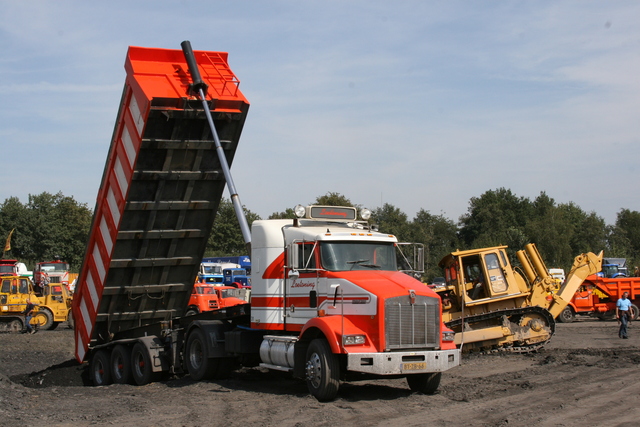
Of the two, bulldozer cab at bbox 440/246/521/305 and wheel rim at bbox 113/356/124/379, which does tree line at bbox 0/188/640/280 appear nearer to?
bulldozer cab at bbox 440/246/521/305

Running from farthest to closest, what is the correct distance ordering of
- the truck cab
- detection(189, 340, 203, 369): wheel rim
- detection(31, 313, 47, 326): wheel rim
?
detection(31, 313, 47, 326): wheel rim
detection(189, 340, 203, 369): wheel rim
the truck cab

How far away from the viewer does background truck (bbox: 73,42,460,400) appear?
34.6 ft

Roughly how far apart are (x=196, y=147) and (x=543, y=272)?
11408mm

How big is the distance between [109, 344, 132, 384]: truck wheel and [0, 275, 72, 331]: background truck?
54.6ft

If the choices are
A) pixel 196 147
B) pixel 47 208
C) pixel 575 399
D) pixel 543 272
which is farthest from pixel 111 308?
pixel 47 208

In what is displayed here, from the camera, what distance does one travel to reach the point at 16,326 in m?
30.9

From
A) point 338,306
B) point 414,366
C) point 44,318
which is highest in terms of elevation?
point 338,306

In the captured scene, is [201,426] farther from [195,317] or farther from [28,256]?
[28,256]

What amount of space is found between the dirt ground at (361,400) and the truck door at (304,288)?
135cm

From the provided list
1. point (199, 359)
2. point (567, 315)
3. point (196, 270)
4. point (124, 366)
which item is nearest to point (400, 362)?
point (199, 359)

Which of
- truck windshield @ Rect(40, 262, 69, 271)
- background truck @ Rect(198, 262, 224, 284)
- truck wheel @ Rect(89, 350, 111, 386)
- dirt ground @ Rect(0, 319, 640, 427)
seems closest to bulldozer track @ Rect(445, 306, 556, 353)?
dirt ground @ Rect(0, 319, 640, 427)

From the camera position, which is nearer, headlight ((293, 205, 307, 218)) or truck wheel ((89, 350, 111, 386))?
headlight ((293, 205, 307, 218))

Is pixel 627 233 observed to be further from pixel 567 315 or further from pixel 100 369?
pixel 100 369

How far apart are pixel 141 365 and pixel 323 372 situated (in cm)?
527
